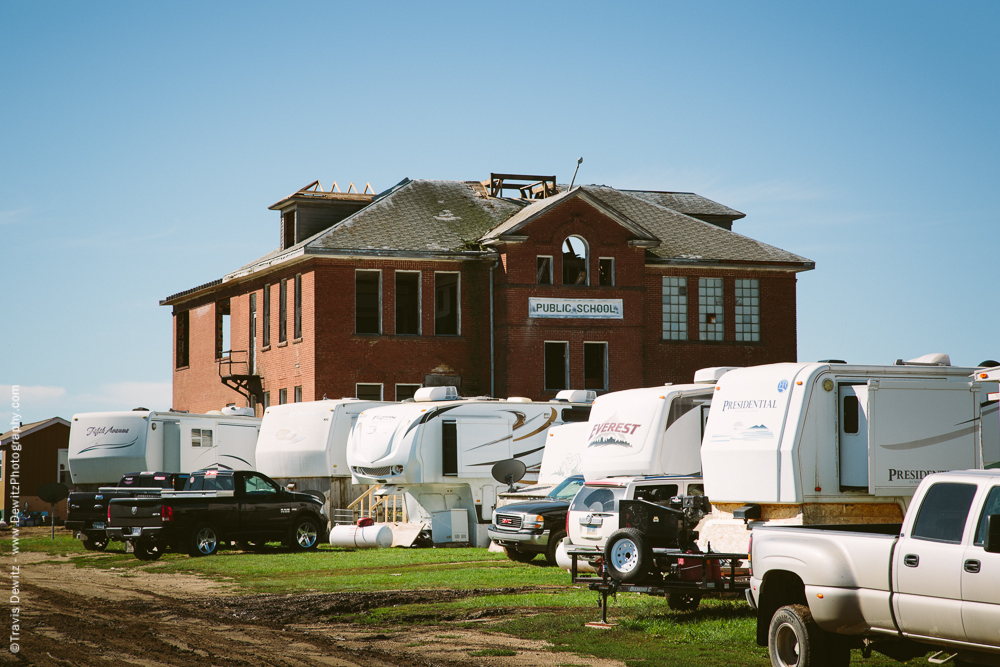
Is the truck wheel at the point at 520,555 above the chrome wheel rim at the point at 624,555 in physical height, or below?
below

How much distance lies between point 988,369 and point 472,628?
7.34 metres

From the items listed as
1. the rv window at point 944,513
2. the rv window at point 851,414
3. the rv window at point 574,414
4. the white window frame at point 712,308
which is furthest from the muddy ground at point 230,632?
the white window frame at point 712,308

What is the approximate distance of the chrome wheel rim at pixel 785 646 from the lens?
10484mm

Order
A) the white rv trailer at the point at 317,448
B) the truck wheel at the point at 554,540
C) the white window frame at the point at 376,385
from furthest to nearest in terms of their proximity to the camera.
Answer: the white window frame at the point at 376,385, the white rv trailer at the point at 317,448, the truck wheel at the point at 554,540

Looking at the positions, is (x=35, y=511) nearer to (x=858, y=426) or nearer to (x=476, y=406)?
(x=476, y=406)

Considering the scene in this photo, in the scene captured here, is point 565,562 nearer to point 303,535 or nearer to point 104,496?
point 303,535

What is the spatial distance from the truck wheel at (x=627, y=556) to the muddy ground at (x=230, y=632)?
157 centimetres

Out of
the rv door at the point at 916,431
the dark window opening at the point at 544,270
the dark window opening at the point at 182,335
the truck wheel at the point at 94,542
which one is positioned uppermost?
the dark window opening at the point at 544,270

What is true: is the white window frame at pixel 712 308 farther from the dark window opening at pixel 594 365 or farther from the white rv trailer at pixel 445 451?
the white rv trailer at pixel 445 451

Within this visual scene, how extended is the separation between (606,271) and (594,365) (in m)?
3.10

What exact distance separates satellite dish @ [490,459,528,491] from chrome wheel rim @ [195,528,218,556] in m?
6.20

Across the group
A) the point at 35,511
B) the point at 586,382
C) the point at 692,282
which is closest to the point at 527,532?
the point at 586,382

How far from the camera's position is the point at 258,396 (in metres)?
41.7

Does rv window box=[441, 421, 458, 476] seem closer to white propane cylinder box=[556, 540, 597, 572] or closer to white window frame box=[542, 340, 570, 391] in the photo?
white propane cylinder box=[556, 540, 597, 572]
